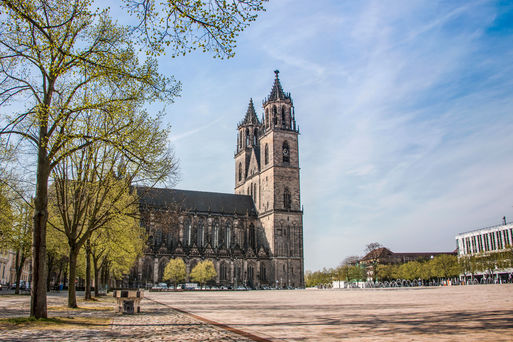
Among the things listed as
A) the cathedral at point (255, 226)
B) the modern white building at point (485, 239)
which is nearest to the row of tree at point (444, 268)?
the modern white building at point (485, 239)

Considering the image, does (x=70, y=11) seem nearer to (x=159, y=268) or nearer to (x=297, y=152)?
(x=159, y=268)

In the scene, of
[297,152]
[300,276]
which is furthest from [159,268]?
[297,152]

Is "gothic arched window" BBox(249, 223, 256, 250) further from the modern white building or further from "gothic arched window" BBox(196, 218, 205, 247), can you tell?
the modern white building

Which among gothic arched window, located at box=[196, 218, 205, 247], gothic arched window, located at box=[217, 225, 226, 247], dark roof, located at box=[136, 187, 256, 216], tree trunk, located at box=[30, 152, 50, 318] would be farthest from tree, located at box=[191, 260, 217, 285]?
tree trunk, located at box=[30, 152, 50, 318]

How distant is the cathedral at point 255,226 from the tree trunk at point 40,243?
66444 mm

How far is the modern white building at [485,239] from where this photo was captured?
104 meters

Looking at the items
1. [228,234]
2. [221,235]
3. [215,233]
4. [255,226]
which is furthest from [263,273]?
[215,233]

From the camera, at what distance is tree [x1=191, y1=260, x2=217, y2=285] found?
256 feet

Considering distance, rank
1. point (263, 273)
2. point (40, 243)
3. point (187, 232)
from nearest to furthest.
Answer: point (40, 243) → point (263, 273) → point (187, 232)

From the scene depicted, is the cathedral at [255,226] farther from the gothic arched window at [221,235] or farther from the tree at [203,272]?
the tree at [203,272]

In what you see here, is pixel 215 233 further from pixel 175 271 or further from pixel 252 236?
pixel 175 271

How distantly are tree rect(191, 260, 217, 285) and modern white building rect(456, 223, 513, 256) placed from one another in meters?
64.1

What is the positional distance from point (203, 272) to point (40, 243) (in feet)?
214

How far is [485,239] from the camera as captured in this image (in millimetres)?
112875
